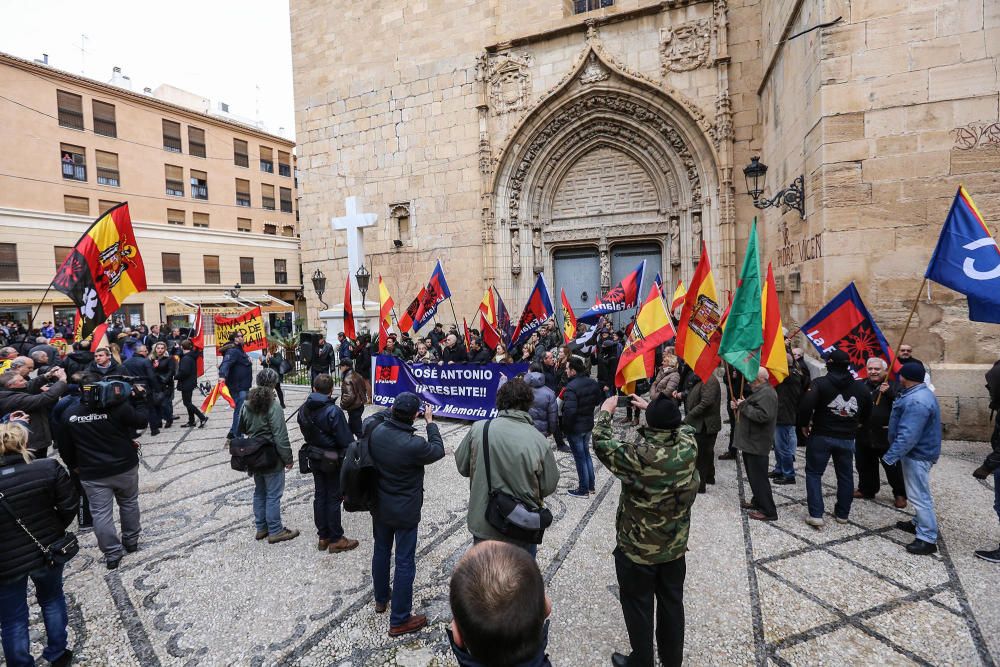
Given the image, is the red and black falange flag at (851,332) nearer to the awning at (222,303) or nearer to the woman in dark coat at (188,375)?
the woman in dark coat at (188,375)

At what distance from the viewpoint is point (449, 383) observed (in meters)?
8.71

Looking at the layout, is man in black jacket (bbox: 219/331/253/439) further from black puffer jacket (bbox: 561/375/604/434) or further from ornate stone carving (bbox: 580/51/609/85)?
ornate stone carving (bbox: 580/51/609/85)

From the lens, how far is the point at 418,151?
15125mm

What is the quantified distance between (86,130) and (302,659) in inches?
1294

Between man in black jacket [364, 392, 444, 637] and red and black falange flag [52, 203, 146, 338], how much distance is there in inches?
198

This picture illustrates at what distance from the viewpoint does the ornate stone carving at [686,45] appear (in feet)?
38.7

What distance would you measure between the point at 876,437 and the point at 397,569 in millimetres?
4973

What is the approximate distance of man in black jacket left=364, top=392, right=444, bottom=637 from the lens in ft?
10.8

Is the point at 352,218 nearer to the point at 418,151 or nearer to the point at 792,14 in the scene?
the point at 418,151

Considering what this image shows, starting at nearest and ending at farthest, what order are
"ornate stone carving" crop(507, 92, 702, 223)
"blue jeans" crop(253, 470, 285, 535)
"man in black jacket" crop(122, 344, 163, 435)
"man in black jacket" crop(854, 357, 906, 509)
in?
"blue jeans" crop(253, 470, 285, 535) → "man in black jacket" crop(854, 357, 906, 509) → "man in black jacket" crop(122, 344, 163, 435) → "ornate stone carving" crop(507, 92, 702, 223)

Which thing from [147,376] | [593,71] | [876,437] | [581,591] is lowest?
[581,591]

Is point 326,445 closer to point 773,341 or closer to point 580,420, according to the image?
point 580,420

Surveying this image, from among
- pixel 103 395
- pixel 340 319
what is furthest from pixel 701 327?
pixel 340 319

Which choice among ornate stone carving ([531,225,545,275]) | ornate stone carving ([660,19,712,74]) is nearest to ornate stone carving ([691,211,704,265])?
ornate stone carving ([660,19,712,74])
